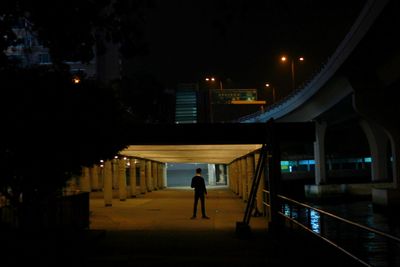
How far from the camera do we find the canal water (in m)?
10.0

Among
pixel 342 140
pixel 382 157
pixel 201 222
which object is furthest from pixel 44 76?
pixel 342 140

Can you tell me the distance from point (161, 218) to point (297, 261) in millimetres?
11612

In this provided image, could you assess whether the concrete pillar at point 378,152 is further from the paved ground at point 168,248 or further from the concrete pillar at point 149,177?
the paved ground at point 168,248

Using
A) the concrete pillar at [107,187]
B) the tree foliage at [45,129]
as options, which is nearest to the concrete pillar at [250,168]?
the concrete pillar at [107,187]

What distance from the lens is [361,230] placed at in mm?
9336

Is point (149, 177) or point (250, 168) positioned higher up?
point (250, 168)

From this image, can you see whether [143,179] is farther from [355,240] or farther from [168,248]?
[355,240]

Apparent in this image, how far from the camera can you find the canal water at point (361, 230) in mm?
10016

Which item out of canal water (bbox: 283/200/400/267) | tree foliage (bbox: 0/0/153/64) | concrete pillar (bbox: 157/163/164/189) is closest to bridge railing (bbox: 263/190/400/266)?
canal water (bbox: 283/200/400/267)

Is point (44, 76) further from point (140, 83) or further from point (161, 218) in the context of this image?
point (140, 83)

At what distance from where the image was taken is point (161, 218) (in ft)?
77.6

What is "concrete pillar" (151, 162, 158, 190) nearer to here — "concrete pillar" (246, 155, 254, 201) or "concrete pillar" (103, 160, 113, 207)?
"concrete pillar" (103, 160, 113, 207)

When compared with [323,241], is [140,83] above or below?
above

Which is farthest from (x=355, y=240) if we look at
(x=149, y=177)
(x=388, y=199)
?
(x=149, y=177)
